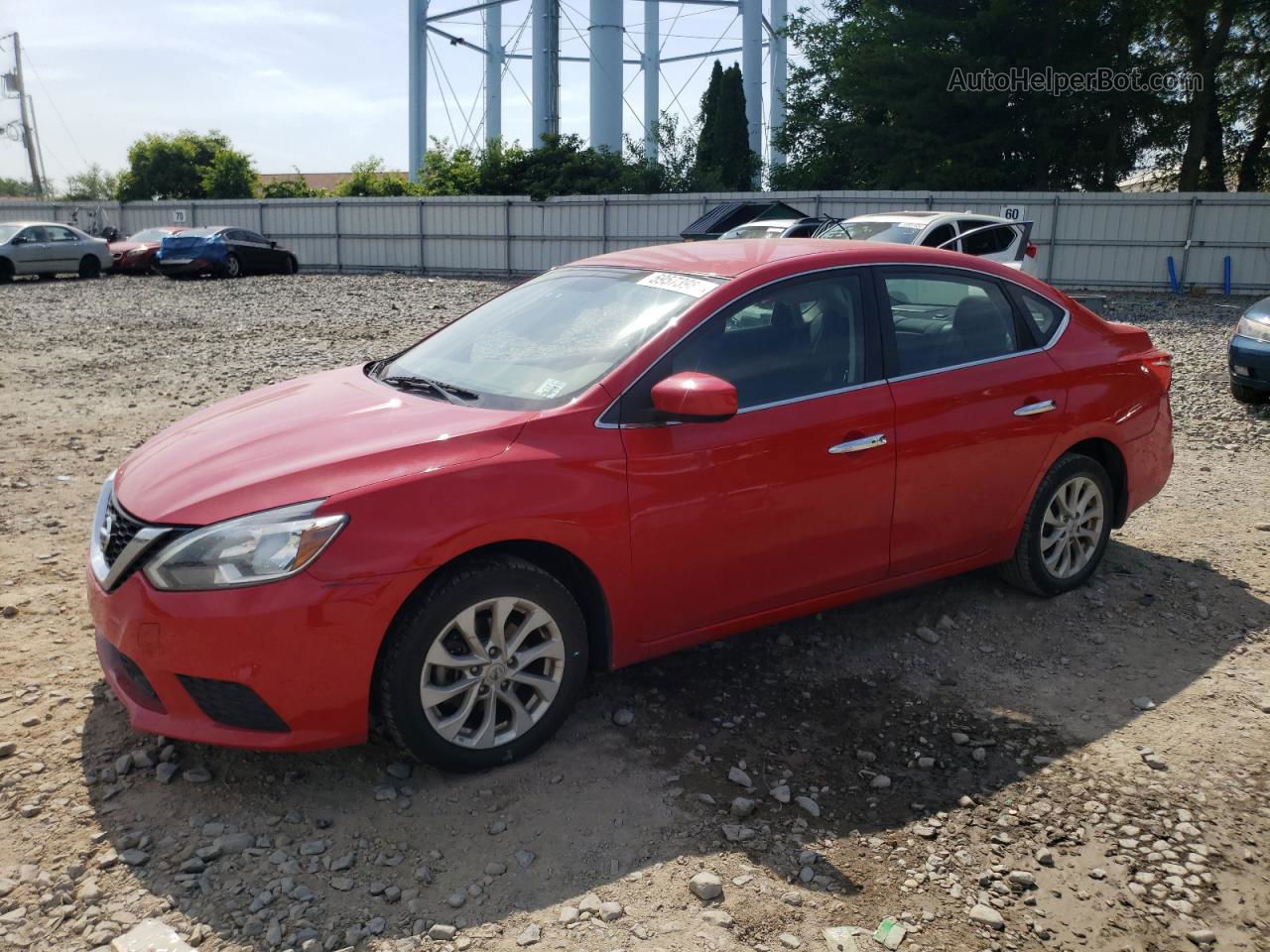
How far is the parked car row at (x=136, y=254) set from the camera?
82.1 feet

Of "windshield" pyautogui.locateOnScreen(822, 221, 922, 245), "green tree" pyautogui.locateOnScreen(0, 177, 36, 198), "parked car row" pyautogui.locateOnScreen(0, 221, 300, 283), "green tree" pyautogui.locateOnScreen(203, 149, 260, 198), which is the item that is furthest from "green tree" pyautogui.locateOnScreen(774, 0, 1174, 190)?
"green tree" pyautogui.locateOnScreen(0, 177, 36, 198)

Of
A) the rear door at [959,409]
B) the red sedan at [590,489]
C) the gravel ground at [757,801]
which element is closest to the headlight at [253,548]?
the red sedan at [590,489]

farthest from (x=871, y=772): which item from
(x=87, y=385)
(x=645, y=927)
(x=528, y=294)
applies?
(x=87, y=385)

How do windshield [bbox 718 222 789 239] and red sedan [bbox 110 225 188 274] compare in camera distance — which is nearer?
windshield [bbox 718 222 789 239]

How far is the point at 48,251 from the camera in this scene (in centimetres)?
2548

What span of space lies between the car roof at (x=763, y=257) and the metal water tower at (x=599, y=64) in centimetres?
2802

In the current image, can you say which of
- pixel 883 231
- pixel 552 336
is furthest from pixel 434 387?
pixel 883 231

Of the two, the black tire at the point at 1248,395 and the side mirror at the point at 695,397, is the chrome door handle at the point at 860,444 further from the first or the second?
the black tire at the point at 1248,395

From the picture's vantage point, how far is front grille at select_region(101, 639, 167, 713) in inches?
132

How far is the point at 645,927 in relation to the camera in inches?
113

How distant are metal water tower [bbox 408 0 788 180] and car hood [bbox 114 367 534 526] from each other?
28.8 meters

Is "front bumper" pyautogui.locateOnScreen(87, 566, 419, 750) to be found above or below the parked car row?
below

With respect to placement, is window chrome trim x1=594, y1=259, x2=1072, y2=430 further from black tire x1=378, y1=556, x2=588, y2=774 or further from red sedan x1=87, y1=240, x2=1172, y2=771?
black tire x1=378, y1=556, x2=588, y2=774

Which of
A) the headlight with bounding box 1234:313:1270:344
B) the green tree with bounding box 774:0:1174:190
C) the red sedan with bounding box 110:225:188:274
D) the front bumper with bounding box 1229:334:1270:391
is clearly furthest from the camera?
the red sedan with bounding box 110:225:188:274
